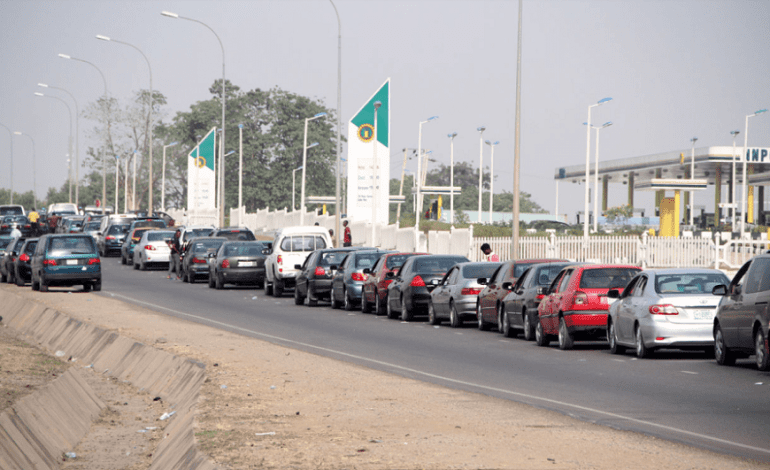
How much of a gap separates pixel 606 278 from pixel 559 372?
456 centimetres

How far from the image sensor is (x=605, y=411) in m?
12.0

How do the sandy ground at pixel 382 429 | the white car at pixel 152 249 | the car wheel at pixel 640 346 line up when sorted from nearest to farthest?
the sandy ground at pixel 382 429
the car wheel at pixel 640 346
the white car at pixel 152 249

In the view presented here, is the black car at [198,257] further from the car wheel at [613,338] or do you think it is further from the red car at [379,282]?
the car wheel at [613,338]

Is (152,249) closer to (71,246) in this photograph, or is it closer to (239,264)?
(239,264)

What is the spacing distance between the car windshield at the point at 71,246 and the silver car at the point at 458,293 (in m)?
13.9

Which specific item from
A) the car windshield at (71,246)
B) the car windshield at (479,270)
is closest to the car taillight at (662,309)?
the car windshield at (479,270)

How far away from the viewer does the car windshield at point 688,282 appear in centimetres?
1803

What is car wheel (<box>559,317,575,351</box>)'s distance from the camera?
1973cm

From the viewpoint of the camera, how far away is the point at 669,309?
57.8ft

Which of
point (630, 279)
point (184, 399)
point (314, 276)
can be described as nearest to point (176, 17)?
point (314, 276)

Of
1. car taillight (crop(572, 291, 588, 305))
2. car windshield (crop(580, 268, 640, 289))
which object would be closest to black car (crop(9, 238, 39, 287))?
car windshield (crop(580, 268, 640, 289))

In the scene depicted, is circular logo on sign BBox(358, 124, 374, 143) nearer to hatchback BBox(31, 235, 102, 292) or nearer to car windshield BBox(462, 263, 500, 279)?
hatchback BBox(31, 235, 102, 292)

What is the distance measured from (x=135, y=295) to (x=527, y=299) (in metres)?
17.3

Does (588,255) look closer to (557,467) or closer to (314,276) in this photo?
(314,276)
